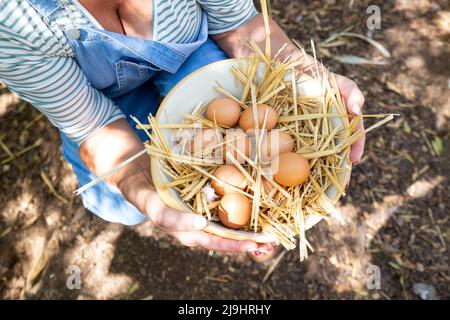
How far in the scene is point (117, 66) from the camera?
1334 mm

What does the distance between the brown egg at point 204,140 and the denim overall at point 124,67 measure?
1.03ft

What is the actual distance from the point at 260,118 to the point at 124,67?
17.9 inches

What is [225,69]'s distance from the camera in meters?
1.30

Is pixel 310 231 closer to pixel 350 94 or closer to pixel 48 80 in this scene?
pixel 350 94

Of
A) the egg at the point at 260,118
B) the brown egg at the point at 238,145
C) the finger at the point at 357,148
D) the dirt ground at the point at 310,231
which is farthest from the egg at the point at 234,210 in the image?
the dirt ground at the point at 310,231

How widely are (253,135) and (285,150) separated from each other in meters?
0.10

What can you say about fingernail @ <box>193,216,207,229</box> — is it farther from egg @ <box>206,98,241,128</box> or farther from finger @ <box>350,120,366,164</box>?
finger @ <box>350,120,366,164</box>

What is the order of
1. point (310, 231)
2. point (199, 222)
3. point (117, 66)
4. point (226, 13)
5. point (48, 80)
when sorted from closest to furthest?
point (199, 222)
point (48, 80)
point (117, 66)
point (226, 13)
point (310, 231)

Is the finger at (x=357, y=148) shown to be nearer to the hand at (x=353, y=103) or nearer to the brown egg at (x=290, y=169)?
the hand at (x=353, y=103)

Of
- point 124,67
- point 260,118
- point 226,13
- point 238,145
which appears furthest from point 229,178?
point 226,13

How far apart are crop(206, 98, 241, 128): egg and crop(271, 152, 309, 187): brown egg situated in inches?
7.1

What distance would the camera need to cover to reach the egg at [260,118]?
125 centimetres
